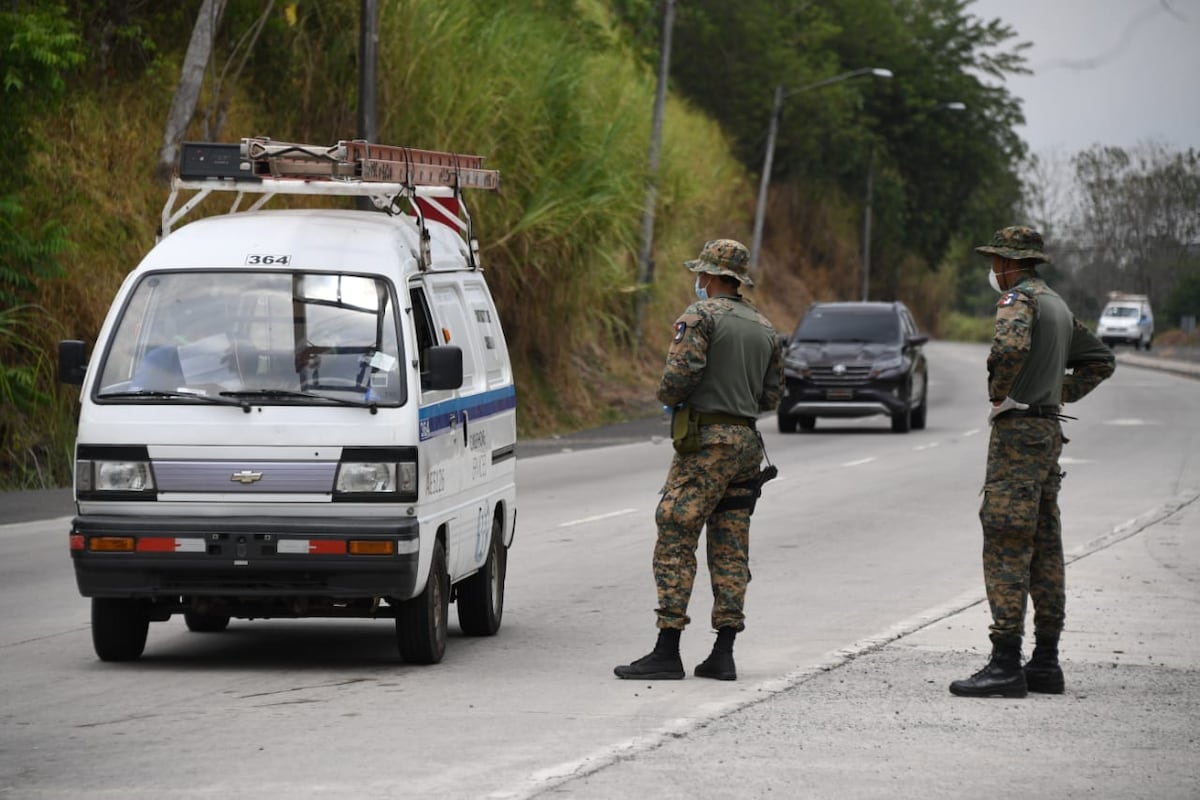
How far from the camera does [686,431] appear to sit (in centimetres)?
907

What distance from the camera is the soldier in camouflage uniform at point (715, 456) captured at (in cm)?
906

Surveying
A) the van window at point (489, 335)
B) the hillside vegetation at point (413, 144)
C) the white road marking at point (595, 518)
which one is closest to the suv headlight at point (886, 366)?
the hillside vegetation at point (413, 144)

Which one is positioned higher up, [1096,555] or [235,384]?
[235,384]

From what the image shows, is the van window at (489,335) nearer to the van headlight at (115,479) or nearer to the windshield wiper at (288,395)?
the windshield wiper at (288,395)

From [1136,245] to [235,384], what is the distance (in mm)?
109556

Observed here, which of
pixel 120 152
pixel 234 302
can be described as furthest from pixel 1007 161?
pixel 234 302

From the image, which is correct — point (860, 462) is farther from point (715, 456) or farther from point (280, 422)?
point (280, 422)

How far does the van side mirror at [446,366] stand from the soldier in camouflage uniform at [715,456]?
99 centimetres

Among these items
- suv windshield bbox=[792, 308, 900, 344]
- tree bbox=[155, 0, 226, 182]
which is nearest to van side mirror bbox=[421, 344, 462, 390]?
tree bbox=[155, 0, 226, 182]

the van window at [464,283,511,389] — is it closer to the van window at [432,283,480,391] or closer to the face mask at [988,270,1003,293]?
the van window at [432,283,480,391]

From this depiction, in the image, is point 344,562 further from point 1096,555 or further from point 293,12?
point 293,12

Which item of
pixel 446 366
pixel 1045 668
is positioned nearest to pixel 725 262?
pixel 446 366

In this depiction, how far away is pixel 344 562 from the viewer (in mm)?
9117

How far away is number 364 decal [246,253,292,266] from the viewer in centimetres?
983
